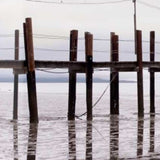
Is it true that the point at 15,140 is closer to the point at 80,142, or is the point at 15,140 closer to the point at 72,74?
the point at 80,142

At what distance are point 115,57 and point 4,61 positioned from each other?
5.46 meters

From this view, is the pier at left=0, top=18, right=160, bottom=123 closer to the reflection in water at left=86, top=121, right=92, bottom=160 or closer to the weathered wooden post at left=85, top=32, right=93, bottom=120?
the weathered wooden post at left=85, top=32, right=93, bottom=120

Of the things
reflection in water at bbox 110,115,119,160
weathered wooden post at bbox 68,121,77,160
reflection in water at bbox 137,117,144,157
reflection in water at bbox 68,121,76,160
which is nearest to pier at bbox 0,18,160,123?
weathered wooden post at bbox 68,121,77,160

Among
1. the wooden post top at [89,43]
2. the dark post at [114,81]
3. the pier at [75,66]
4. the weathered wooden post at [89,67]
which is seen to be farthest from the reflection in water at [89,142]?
the dark post at [114,81]

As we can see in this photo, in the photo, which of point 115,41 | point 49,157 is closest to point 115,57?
point 115,41

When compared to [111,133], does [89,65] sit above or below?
above

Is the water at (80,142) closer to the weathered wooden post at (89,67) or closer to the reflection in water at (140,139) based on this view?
the reflection in water at (140,139)

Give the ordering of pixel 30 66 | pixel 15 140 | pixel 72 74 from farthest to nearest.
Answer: pixel 72 74
pixel 30 66
pixel 15 140

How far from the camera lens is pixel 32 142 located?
1206cm

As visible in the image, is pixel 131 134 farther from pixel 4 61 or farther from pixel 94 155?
pixel 4 61

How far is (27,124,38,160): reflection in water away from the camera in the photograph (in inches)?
399

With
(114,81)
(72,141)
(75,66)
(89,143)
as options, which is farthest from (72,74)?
(89,143)

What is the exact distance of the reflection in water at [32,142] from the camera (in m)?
10.1

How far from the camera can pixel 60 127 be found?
16.0 m
